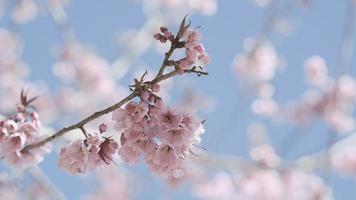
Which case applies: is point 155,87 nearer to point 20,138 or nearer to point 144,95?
point 144,95

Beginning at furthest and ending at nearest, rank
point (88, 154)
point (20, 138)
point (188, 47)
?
point (20, 138)
point (88, 154)
point (188, 47)

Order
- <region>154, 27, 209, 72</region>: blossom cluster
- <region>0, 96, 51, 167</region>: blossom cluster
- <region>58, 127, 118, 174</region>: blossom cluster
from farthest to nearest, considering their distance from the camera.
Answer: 1. <region>0, 96, 51, 167</region>: blossom cluster
2. <region>58, 127, 118, 174</region>: blossom cluster
3. <region>154, 27, 209, 72</region>: blossom cluster

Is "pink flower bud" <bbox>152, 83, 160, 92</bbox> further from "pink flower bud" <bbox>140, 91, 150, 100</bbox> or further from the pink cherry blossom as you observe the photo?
the pink cherry blossom

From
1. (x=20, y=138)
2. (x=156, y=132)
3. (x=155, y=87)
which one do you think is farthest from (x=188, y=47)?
(x=20, y=138)

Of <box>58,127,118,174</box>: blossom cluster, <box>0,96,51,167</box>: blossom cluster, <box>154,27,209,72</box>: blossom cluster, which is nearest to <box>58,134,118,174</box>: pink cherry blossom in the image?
<box>58,127,118,174</box>: blossom cluster

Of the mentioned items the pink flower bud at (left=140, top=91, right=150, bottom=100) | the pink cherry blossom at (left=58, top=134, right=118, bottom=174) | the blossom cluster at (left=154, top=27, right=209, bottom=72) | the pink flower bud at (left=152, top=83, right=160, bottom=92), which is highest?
the blossom cluster at (left=154, top=27, right=209, bottom=72)

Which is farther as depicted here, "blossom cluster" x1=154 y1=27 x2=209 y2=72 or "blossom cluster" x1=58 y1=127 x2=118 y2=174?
"blossom cluster" x1=58 y1=127 x2=118 y2=174

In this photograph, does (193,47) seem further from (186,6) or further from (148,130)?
(186,6)
